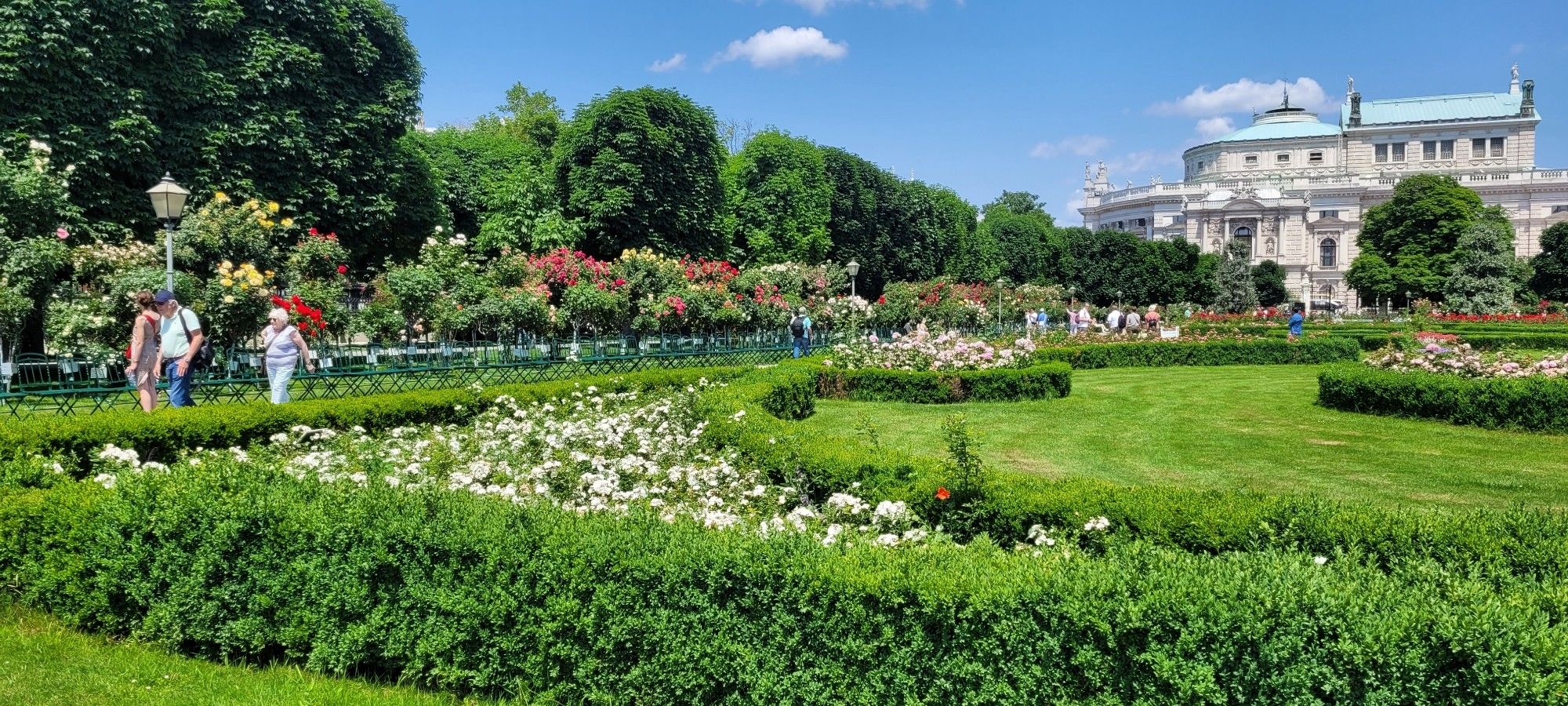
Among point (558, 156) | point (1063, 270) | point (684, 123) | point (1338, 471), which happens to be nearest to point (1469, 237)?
point (1063, 270)

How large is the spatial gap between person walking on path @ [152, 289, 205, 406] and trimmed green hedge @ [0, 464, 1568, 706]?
528 centimetres

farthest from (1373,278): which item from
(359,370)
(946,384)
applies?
(359,370)

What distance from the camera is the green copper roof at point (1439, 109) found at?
7475 cm

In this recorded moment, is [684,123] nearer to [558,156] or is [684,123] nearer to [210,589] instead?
[558,156]

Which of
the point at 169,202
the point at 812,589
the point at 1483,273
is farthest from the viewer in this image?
the point at 1483,273

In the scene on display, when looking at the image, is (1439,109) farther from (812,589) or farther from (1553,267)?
(812,589)

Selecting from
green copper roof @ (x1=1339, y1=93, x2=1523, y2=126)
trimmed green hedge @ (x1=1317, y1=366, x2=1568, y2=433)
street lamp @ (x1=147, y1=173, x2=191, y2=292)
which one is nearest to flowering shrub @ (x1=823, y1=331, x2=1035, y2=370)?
trimmed green hedge @ (x1=1317, y1=366, x2=1568, y2=433)

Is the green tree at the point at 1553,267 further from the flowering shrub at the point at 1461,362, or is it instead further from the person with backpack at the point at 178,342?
the person with backpack at the point at 178,342

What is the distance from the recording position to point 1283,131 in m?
78.6

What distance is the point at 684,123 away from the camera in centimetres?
3017

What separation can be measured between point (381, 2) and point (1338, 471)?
2531 centimetres

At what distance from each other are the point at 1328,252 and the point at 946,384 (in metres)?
72.4

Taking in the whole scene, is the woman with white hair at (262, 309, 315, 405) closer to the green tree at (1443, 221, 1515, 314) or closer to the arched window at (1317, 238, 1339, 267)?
the green tree at (1443, 221, 1515, 314)

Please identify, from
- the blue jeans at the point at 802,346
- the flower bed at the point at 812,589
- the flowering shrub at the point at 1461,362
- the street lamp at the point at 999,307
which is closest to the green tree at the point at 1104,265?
the street lamp at the point at 999,307
